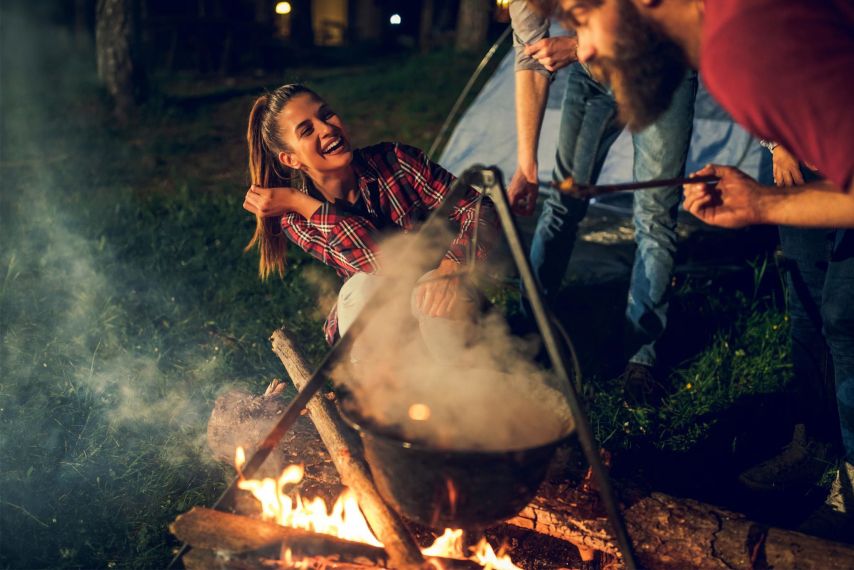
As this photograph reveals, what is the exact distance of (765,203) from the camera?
2.12 meters

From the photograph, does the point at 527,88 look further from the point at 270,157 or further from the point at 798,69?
the point at 798,69

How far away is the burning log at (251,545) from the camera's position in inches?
85.3

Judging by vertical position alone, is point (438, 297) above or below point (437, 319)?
above

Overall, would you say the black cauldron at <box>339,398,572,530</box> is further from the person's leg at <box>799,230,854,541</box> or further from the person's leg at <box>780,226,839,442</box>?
the person's leg at <box>780,226,839,442</box>

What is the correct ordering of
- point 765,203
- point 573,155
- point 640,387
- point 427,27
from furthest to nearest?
point 427,27
point 573,155
point 640,387
point 765,203

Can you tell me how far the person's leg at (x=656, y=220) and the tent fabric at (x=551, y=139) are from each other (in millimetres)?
2217

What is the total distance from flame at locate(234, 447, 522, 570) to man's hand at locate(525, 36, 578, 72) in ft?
7.16

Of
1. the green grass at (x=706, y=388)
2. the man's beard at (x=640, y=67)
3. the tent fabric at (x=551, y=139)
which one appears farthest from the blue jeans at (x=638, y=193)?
the tent fabric at (x=551, y=139)

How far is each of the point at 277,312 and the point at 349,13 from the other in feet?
76.0

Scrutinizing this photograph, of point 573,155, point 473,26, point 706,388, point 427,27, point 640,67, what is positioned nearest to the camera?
point 640,67

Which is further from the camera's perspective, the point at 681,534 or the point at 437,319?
the point at 437,319

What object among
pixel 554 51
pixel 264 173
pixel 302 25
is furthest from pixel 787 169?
pixel 302 25

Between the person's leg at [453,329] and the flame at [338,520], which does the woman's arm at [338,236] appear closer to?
the person's leg at [453,329]

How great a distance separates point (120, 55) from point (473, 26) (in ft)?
25.7
